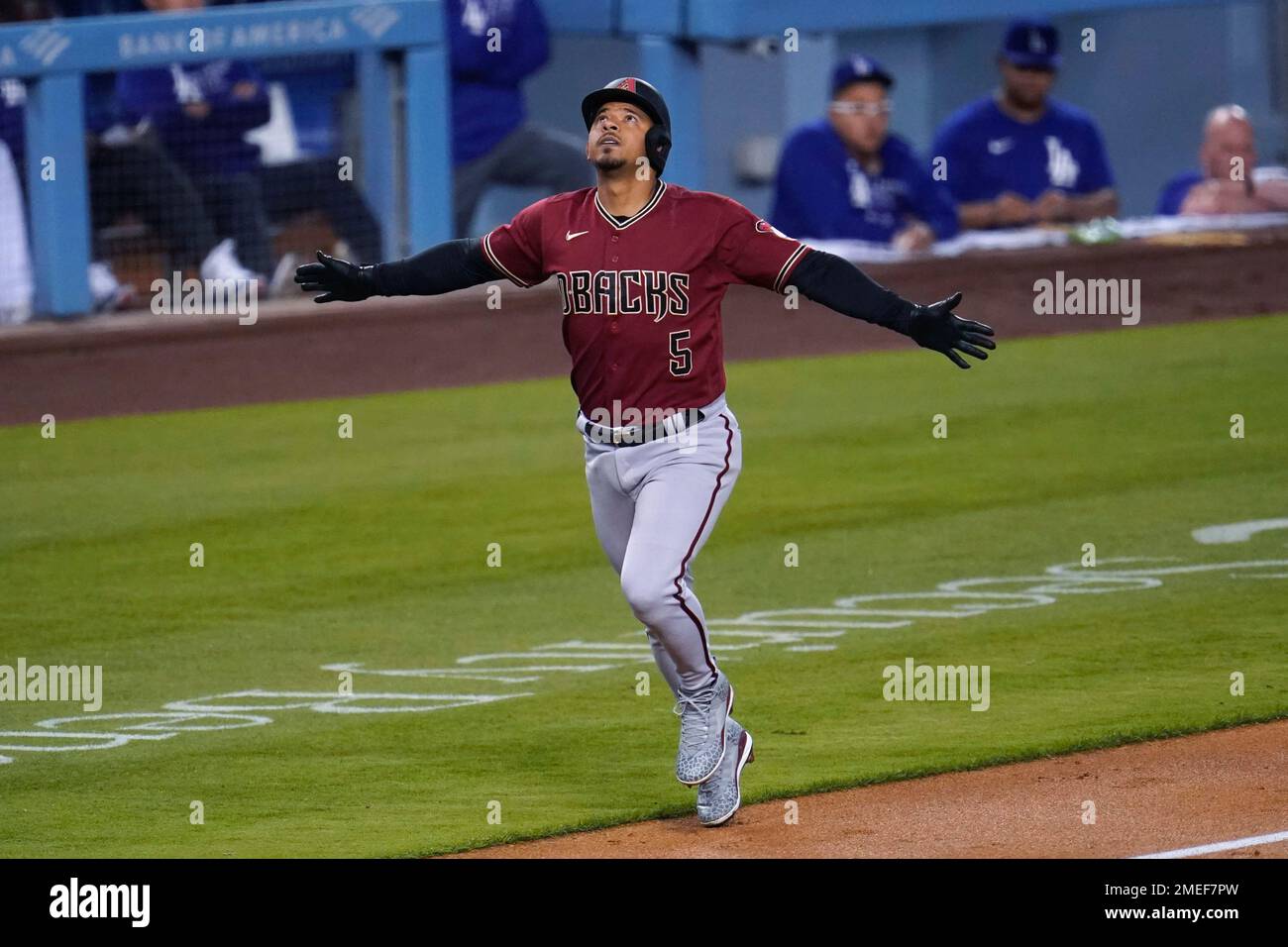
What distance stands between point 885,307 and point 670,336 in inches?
22.6

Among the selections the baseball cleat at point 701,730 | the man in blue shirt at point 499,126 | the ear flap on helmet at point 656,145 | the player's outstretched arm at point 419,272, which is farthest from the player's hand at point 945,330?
the man in blue shirt at point 499,126

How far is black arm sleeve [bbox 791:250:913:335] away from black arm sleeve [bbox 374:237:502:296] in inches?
36.5

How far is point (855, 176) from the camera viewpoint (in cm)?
1488

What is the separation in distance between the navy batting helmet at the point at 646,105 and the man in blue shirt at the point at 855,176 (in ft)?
27.0

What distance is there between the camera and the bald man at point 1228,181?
52.0ft

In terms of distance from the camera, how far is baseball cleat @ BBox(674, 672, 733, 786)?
20.8ft

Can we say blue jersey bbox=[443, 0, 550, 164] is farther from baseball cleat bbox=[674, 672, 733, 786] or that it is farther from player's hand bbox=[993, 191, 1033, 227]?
baseball cleat bbox=[674, 672, 733, 786]

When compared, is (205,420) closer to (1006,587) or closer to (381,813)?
(1006,587)

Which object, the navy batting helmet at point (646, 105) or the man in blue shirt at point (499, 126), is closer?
the navy batting helmet at point (646, 105)

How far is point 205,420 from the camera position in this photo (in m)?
13.4

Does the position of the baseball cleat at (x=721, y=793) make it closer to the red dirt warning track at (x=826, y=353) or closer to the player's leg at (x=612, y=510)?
the red dirt warning track at (x=826, y=353)

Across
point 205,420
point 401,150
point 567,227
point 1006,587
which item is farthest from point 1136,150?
point 567,227

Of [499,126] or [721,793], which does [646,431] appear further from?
[499,126]

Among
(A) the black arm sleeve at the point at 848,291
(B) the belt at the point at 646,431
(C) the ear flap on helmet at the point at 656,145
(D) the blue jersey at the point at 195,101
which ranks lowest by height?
(B) the belt at the point at 646,431
